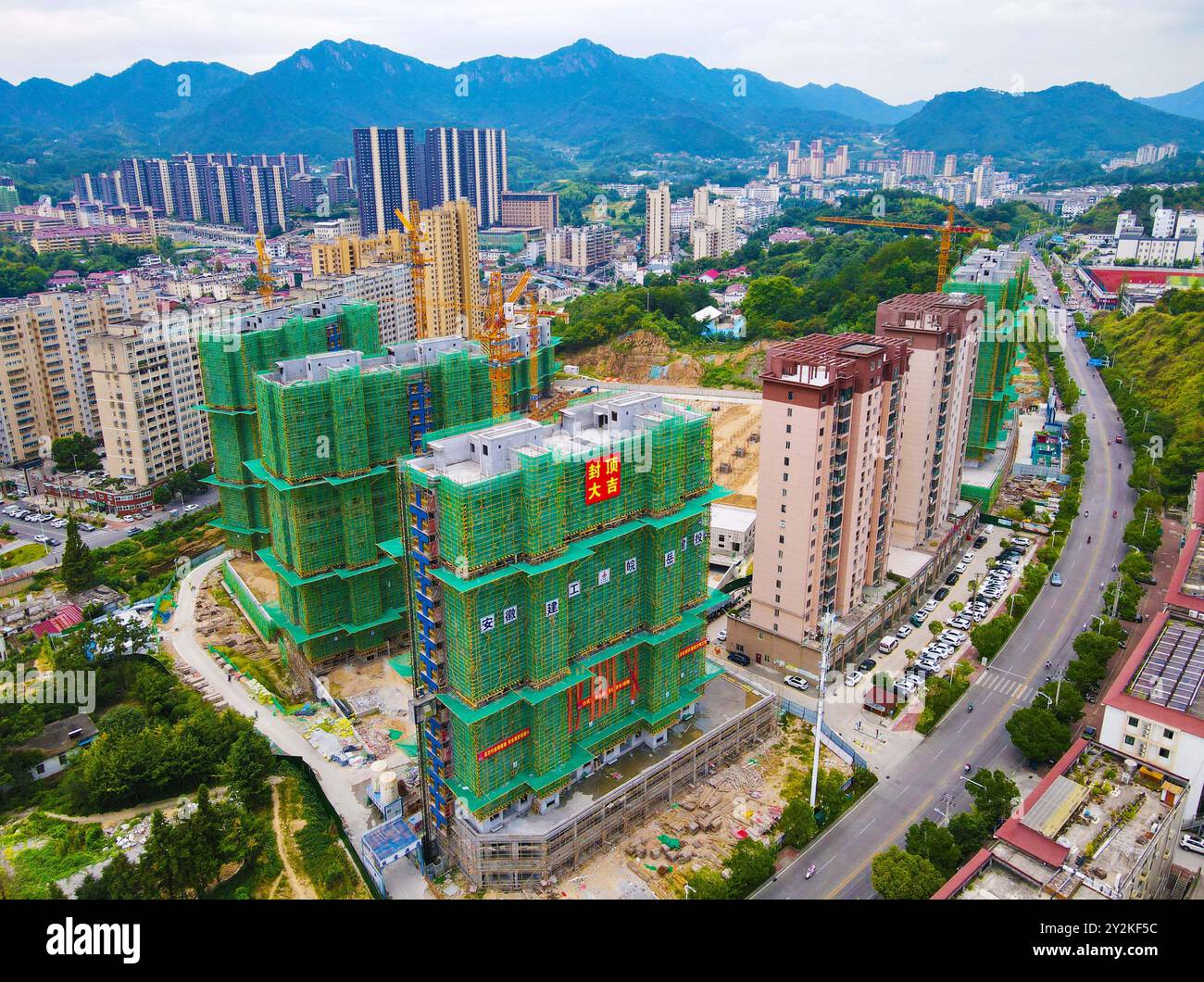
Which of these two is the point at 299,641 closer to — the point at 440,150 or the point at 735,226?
the point at 735,226

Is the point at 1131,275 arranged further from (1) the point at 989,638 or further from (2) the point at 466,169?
(2) the point at 466,169

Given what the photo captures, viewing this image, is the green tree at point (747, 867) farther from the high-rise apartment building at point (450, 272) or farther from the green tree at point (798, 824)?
the high-rise apartment building at point (450, 272)

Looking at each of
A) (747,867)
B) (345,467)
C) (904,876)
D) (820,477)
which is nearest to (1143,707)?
(904,876)

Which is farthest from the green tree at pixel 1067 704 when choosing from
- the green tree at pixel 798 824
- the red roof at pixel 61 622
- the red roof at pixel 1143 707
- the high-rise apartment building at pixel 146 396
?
the high-rise apartment building at pixel 146 396

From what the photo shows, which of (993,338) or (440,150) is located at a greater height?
(440,150)

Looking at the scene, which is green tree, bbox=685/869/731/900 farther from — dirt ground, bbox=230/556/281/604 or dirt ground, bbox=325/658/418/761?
dirt ground, bbox=230/556/281/604
